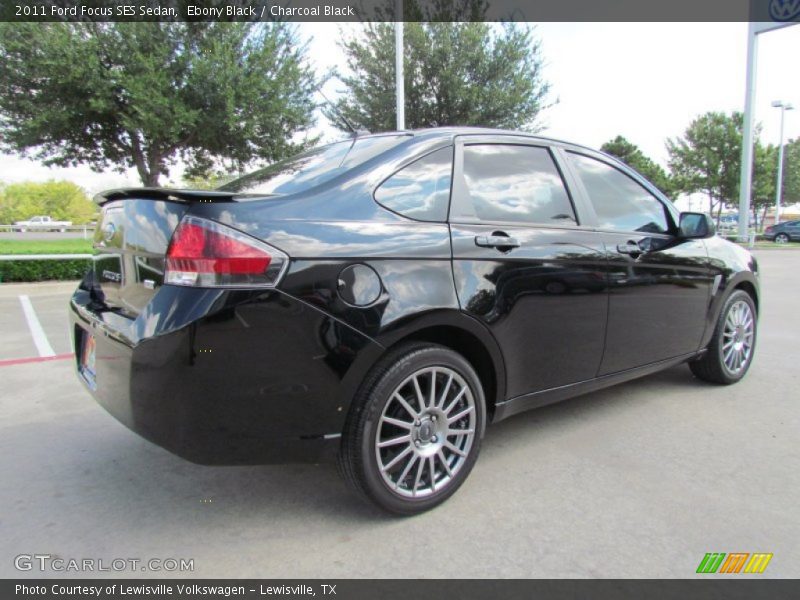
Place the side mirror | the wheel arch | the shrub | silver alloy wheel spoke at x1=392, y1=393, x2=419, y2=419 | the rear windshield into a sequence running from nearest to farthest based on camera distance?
the wheel arch, silver alloy wheel spoke at x1=392, y1=393, x2=419, y2=419, the rear windshield, the side mirror, the shrub

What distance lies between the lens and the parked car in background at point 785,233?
34.4 m

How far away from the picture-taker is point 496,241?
263 centimetres

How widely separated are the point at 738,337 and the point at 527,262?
258 centimetres

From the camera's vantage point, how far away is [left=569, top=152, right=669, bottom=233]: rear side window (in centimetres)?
328

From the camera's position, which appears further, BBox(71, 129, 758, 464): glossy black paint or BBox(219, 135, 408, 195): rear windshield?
BBox(219, 135, 408, 195): rear windshield

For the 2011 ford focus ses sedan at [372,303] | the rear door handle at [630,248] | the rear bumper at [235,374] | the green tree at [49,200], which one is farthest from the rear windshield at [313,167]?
the green tree at [49,200]

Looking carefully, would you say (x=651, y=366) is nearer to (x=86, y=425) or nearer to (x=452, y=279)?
(x=452, y=279)

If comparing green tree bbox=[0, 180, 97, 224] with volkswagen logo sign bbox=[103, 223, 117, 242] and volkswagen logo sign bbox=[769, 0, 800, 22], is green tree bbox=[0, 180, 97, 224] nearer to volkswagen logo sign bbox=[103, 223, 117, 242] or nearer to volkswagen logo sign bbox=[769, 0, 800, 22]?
volkswagen logo sign bbox=[769, 0, 800, 22]

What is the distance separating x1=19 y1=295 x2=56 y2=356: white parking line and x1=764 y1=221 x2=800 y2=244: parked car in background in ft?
130

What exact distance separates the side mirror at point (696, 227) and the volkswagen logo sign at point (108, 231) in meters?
3.39

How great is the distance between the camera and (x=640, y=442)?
10.7ft

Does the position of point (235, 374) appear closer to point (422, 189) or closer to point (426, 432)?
point (426, 432)

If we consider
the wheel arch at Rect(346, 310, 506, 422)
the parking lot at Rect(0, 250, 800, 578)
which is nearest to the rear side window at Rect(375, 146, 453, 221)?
the wheel arch at Rect(346, 310, 506, 422)

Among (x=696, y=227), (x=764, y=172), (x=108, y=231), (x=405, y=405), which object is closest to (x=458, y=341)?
(x=405, y=405)
